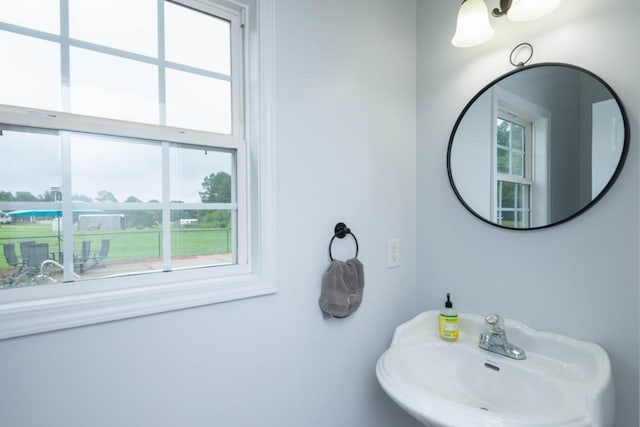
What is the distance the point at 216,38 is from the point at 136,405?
3.78 ft

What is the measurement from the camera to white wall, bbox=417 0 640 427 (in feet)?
3.05

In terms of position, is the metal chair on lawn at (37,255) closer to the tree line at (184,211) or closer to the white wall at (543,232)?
the tree line at (184,211)

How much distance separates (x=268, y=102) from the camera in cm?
104

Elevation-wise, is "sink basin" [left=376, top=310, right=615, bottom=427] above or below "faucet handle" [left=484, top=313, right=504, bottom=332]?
below

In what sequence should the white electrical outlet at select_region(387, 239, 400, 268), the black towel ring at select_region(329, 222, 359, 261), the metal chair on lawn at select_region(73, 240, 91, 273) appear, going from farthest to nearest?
1. the white electrical outlet at select_region(387, 239, 400, 268)
2. the black towel ring at select_region(329, 222, 359, 261)
3. the metal chair on lawn at select_region(73, 240, 91, 273)

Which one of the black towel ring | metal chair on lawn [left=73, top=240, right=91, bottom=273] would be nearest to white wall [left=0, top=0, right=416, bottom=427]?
the black towel ring

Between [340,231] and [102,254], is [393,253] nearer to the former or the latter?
[340,231]

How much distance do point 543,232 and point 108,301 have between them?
4.54 ft

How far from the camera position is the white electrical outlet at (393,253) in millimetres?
1395

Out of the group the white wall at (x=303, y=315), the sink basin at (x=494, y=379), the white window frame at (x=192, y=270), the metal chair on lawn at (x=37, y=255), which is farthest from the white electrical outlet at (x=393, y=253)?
the metal chair on lawn at (x=37, y=255)

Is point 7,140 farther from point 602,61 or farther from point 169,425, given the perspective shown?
point 602,61

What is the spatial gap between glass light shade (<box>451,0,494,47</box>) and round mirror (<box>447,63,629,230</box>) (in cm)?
18

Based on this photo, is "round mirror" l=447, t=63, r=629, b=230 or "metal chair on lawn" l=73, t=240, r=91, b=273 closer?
"metal chair on lawn" l=73, t=240, r=91, b=273

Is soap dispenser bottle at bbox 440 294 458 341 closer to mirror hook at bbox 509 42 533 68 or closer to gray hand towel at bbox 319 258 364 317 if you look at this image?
gray hand towel at bbox 319 258 364 317
